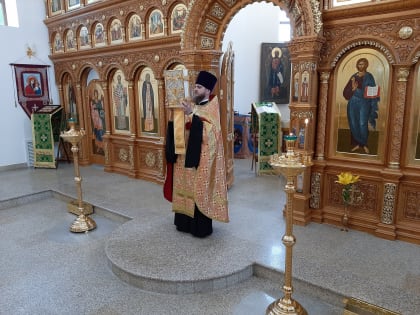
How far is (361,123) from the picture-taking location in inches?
165

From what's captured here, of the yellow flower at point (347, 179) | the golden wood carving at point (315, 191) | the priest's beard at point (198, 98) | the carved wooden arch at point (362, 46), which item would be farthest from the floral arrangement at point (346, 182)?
the priest's beard at point (198, 98)

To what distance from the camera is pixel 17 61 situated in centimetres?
825

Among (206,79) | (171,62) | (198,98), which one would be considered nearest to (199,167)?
(198,98)

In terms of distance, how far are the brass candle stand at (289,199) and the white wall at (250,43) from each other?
7191 millimetres

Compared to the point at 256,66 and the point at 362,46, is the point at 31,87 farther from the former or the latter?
the point at 362,46

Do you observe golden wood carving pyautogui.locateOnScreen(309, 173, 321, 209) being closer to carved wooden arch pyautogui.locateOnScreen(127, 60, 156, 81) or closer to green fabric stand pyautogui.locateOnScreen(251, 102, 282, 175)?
green fabric stand pyautogui.locateOnScreen(251, 102, 282, 175)

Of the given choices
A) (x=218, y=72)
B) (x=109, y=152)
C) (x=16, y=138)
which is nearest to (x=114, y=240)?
(x=218, y=72)

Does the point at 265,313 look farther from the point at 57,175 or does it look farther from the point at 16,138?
the point at 16,138

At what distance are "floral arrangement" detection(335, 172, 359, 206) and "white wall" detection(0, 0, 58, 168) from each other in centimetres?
778

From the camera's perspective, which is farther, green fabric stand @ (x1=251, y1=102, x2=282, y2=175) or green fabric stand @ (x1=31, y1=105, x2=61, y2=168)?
green fabric stand @ (x1=31, y1=105, x2=61, y2=168)

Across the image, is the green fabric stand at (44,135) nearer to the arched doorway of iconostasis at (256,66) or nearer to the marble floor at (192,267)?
the marble floor at (192,267)

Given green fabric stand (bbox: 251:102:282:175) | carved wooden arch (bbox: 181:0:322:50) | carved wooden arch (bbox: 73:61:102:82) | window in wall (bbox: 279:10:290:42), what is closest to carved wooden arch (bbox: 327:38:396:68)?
carved wooden arch (bbox: 181:0:322:50)

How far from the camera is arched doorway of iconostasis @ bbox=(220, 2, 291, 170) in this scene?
933cm

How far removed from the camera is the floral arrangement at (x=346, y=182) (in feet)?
13.6
